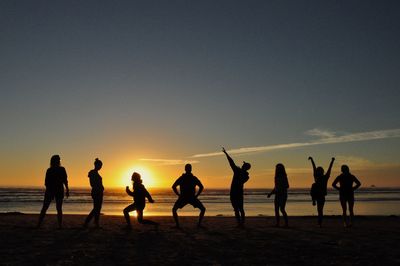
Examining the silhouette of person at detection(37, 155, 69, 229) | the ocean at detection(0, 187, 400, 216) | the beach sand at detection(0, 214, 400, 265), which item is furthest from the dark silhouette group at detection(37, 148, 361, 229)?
the ocean at detection(0, 187, 400, 216)

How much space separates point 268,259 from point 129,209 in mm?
6632

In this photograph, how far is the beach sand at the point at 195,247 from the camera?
7934mm

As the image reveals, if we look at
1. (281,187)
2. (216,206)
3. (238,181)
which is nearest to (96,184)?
(238,181)

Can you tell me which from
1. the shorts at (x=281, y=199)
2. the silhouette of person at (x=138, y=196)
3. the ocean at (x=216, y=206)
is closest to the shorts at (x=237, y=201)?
the shorts at (x=281, y=199)

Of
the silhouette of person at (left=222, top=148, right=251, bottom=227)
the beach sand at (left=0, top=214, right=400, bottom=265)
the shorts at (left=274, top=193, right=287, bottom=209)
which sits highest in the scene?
the silhouette of person at (left=222, top=148, right=251, bottom=227)

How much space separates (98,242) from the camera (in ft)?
33.9

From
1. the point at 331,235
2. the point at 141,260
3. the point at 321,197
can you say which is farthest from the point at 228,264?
the point at 321,197

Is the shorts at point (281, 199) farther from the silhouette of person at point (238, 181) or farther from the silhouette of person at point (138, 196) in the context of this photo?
the silhouette of person at point (138, 196)

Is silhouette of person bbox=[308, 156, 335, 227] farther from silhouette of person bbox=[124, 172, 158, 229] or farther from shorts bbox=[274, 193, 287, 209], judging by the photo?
silhouette of person bbox=[124, 172, 158, 229]

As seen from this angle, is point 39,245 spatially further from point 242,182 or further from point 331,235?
point 331,235

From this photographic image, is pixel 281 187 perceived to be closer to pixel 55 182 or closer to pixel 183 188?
pixel 183 188

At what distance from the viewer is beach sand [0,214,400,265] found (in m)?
7.93

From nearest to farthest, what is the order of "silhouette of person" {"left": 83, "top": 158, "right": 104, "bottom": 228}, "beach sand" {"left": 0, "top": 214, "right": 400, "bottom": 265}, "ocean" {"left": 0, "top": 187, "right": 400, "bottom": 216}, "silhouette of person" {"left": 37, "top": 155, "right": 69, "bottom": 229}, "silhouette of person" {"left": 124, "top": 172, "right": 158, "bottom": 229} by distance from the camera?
"beach sand" {"left": 0, "top": 214, "right": 400, "bottom": 265} → "silhouette of person" {"left": 37, "top": 155, "right": 69, "bottom": 229} → "silhouette of person" {"left": 124, "top": 172, "right": 158, "bottom": 229} → "silhouette of person" {"left": 83, "top": 158, "right": 104, "bottom": 228} → "ocean" {"left": 0, "top": 187, "right": 400, "bottom": 216}

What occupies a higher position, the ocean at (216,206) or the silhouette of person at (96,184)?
the silhouette of person at (96,184)
